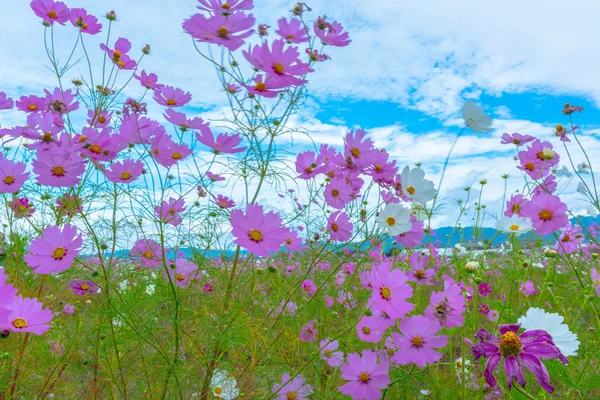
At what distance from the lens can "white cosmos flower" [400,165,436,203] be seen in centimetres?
107

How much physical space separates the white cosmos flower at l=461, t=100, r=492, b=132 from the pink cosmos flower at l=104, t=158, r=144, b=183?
0.77m

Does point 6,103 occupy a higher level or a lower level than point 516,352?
higher

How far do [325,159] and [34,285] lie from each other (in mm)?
1261

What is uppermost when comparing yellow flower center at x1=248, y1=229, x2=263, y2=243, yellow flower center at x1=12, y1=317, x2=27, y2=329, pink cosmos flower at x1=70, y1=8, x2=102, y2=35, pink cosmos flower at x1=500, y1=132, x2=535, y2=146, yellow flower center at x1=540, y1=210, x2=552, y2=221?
pink cosmos flower at x1=70, y1=8, x2=102, y2=35

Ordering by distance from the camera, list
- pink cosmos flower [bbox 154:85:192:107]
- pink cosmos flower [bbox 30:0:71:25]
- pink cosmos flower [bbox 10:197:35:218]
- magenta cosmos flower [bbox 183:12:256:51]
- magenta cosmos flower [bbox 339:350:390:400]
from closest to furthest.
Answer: magenta cosmos flower [bbox 183:12:256:51]
magenta cosmos flower [bbox 339:350:390:400]
pink cosmos flower [bbox 154:85:192:107]
pink cosmos flower [bbox 30:0:71:25]
pink cosmos flower [bbox 10:197:35:218]

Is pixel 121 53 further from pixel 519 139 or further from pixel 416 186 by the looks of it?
pixel 519 139

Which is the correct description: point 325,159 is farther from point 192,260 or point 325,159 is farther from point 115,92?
point 115,92

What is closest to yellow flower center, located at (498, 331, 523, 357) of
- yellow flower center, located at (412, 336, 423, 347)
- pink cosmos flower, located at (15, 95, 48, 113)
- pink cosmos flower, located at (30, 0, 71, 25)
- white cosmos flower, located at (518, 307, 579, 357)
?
white cosmos flower, located at (518, 307, 579, 357)

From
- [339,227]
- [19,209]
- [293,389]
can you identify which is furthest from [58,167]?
[19,209]

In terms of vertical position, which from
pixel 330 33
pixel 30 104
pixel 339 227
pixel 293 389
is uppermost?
pixel 30 104

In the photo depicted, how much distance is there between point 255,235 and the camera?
2.97 ft

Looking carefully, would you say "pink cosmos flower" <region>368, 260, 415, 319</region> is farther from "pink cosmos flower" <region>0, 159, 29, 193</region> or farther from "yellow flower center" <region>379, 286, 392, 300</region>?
"pink cosmos flower" <region>0, 159, 29, 193</region>

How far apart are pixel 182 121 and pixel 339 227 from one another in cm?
52

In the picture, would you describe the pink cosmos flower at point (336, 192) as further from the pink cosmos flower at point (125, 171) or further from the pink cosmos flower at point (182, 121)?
the pink cosmos flower at point (125, 171)
